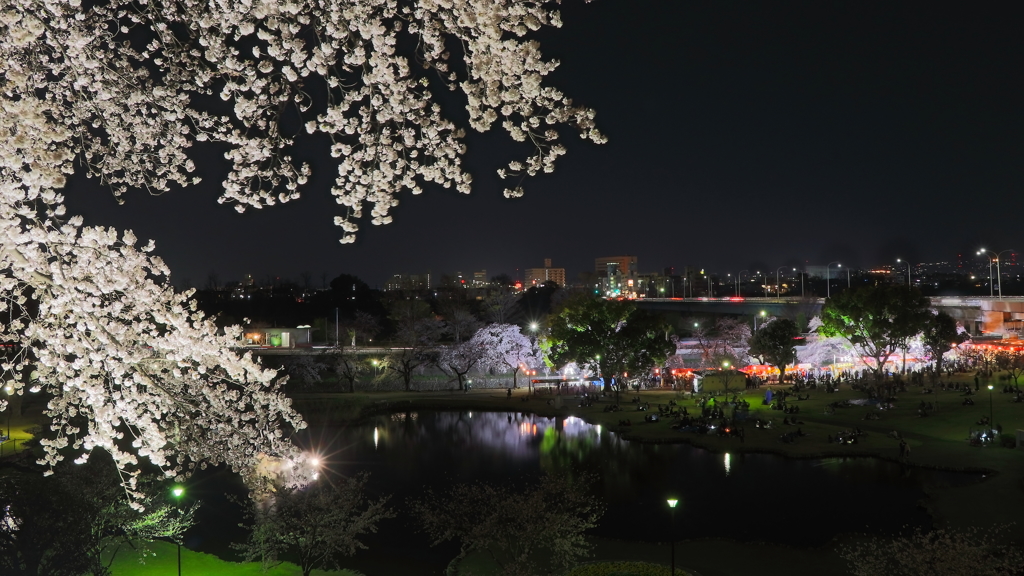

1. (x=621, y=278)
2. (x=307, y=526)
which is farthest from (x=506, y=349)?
(x=621, y=278)

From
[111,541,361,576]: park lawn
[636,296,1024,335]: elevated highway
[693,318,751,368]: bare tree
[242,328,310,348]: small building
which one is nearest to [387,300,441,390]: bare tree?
[242,328,310,348]: small building

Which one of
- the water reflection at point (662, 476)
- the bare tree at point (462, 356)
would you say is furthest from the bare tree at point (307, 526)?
the bare tree at point (462, 356)

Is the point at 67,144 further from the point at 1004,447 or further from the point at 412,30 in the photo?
the point at 1004,447

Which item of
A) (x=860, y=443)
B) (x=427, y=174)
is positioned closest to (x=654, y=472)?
(x=860, y=443)

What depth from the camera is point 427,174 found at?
5898 millimetres

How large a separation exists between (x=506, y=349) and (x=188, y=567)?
2878cm

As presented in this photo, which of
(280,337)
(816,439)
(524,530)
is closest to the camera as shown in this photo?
(524,530)

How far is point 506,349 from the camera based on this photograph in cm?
4206

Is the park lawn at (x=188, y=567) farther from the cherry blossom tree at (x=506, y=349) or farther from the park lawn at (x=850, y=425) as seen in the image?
the cherry blossom tree at (x=506, y=349)

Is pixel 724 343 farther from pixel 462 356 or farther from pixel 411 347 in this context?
pixel 411 347

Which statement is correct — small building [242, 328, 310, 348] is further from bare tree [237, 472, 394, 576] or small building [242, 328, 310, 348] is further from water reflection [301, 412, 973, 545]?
bare tree [237, 472, 394, 576]

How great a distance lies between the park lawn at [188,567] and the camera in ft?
44.9

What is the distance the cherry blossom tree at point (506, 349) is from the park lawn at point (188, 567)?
89.5ft

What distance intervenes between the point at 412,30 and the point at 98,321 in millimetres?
3223
